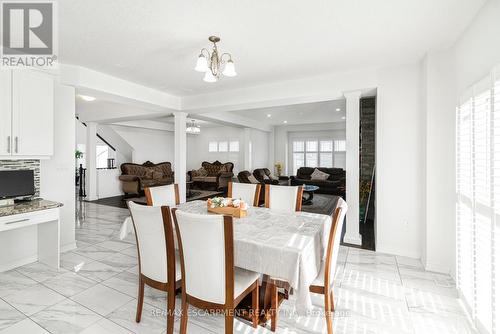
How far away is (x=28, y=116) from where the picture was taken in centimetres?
272

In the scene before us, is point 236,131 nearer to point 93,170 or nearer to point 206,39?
point 93,170

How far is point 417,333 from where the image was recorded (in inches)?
71.5

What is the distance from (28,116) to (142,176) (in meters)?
5.33

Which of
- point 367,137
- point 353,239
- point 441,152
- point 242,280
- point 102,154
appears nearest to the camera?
point 242,280

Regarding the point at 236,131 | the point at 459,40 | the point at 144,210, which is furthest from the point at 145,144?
the point at 459,40

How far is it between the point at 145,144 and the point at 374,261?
8.27m

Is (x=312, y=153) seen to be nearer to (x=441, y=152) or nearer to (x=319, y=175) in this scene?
(x=319, y=175)

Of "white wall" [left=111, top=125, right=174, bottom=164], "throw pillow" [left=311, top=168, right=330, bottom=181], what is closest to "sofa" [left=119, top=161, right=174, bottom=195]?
"white wall" [left=111, top=125, right=174, bottom=164]

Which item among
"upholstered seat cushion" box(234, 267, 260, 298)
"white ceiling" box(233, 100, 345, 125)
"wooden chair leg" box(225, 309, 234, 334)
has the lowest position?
"wooden chair leg" box(225, 309, 234, 334)

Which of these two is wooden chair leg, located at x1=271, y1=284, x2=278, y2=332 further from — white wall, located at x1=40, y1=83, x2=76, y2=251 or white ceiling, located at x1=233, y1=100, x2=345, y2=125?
white ceiling, located at x1=233, y1=100, x2=345, y2=125

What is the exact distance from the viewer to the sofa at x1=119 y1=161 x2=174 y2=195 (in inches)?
290

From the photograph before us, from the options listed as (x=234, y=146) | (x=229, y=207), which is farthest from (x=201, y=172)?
(x=229, y=207)

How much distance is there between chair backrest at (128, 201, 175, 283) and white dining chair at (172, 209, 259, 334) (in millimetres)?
130

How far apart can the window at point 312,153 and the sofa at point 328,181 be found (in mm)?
1299
